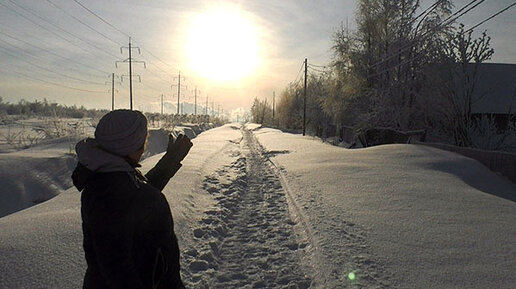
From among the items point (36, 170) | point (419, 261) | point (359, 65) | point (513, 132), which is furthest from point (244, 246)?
point (359, 65)

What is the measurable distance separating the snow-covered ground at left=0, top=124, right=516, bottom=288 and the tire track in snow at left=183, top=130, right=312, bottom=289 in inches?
0.6

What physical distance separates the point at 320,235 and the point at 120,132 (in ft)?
12.4

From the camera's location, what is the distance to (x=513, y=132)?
43.8 ft

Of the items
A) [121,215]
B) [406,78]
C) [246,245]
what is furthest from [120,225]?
[406,78]

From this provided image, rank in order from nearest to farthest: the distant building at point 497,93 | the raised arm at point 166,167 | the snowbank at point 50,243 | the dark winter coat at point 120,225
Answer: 1. the dark winter coat at point 120,225
2. the raised arm at point 166,167
3. the snowbank at point 50,243
4. the distant building at point 497,93

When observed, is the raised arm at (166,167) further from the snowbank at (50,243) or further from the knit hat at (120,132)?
the snowbank at (50,243)

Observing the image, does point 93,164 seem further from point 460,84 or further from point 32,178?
point 460,84

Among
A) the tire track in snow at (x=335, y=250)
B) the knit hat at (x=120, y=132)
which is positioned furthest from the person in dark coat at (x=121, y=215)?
the tire track in snow at (x=335, y=250)

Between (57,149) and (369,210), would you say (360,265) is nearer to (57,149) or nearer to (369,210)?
(369,210)

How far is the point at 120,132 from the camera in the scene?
167cm

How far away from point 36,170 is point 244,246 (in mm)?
8706

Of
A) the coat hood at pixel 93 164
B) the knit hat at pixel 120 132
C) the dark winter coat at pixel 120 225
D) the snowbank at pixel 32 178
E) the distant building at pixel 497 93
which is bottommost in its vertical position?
the snowbank at pixel 32 178

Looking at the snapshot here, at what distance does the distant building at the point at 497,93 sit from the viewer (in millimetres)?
23766

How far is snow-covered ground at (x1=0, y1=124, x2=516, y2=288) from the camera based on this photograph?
3.41 m
